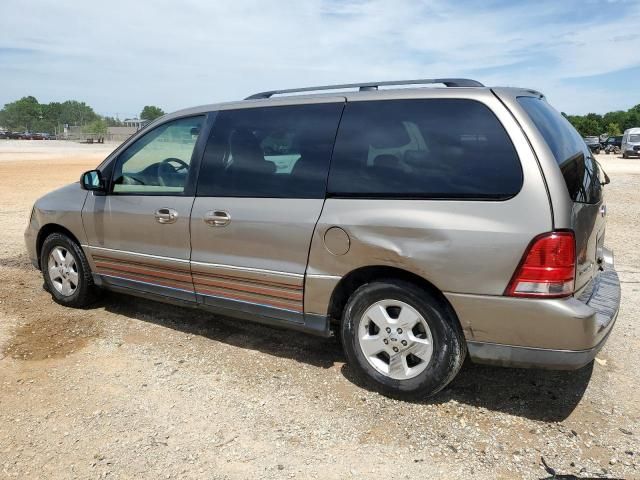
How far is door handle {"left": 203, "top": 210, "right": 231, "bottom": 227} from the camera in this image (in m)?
3.77

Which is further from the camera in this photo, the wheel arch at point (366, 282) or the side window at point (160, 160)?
the side window at point (160, 160)

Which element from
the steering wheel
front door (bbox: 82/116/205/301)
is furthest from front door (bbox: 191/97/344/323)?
the steering wheel

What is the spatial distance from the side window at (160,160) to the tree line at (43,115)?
5417 inches

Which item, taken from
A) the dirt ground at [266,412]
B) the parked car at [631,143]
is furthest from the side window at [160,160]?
the parked car at [631,143]

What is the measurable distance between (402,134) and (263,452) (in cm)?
196

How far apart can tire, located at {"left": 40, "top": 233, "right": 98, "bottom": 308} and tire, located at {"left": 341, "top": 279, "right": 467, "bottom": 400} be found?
2585 mm

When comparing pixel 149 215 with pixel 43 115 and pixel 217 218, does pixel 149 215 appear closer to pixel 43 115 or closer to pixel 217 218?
pixel 217 218

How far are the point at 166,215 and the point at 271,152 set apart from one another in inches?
38.0

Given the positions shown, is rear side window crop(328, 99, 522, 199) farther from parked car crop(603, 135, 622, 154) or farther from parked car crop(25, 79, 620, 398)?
parked car crop(603, 135, 622, 154)

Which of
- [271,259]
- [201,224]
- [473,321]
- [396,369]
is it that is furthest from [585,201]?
[201,224]

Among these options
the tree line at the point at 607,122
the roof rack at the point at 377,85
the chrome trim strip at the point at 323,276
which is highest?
the tree line at the point at 607,122

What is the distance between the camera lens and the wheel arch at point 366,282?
10.3 ft

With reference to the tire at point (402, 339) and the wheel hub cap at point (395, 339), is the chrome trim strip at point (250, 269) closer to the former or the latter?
the tire at point (402, 339)

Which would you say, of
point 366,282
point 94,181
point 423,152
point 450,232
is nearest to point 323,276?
point 366,282
